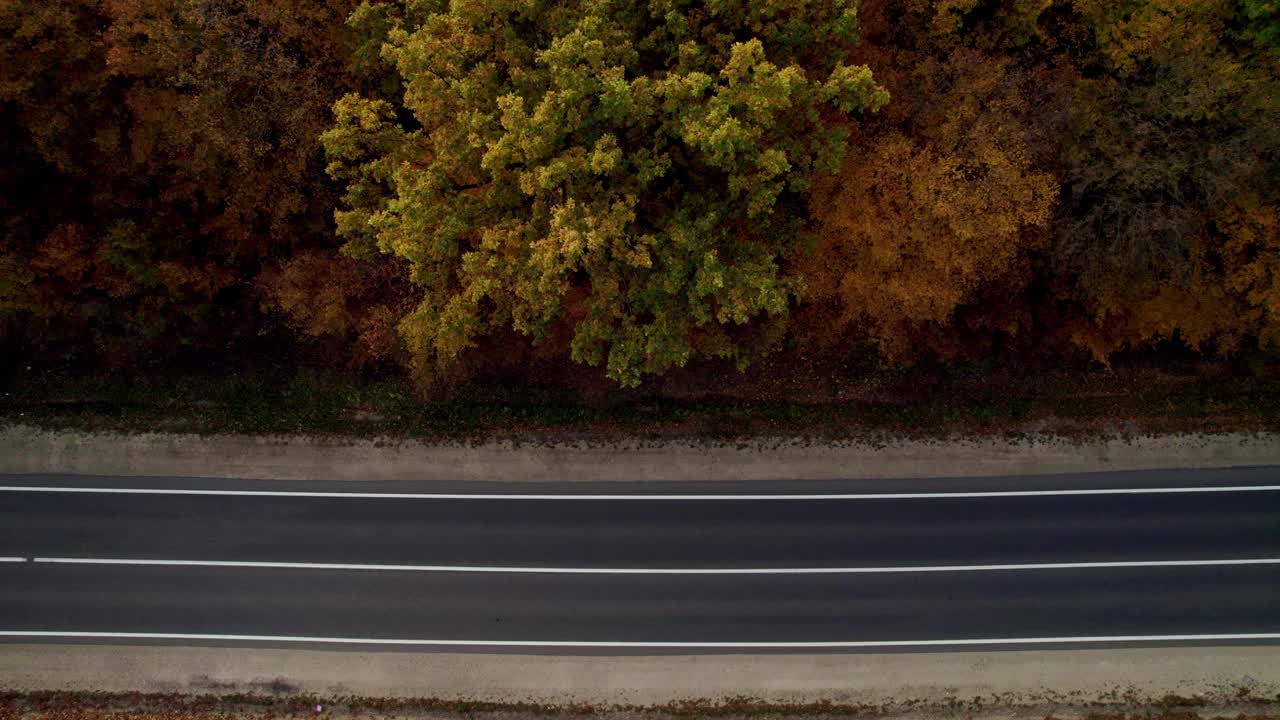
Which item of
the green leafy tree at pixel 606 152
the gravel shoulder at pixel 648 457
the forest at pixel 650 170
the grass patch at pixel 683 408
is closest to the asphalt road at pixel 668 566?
the gravel shoulder at pixel 648 457

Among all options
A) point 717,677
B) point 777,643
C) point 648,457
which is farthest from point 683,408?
point 717,677

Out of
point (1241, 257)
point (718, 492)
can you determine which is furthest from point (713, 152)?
point (1241, 257)

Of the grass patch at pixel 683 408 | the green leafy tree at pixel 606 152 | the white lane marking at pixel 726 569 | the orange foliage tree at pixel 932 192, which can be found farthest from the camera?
the grass patch at pixel 683 408

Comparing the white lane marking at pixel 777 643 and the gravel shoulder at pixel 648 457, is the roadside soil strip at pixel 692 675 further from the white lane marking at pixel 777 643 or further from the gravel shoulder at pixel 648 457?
the gravel shoulder at pixel 648 457

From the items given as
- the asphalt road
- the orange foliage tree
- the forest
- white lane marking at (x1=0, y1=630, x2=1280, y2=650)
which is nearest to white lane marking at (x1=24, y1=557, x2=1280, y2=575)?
the asphalt road

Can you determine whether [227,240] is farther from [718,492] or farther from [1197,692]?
[1197,692]

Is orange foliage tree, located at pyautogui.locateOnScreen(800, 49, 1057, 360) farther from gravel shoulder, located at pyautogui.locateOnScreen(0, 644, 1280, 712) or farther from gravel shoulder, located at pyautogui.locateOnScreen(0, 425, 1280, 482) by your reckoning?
gravel shoulder, located at pyautogui.locateOnScreen(0, 644, 1280, 712)
